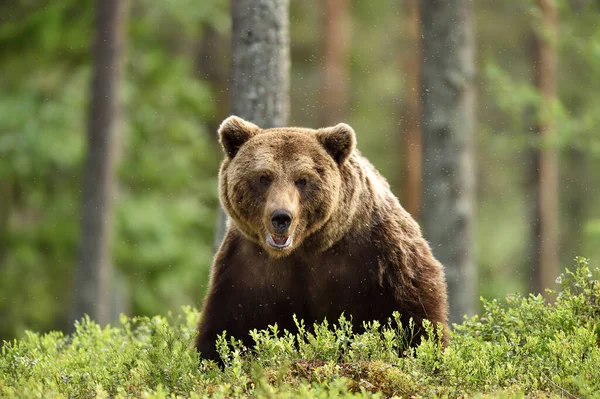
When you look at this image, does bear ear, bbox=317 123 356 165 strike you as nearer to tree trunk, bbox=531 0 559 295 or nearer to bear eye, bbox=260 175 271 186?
bear eye, bbox=260 175 271 186

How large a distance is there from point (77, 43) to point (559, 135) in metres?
8.82

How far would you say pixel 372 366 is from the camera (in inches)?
206

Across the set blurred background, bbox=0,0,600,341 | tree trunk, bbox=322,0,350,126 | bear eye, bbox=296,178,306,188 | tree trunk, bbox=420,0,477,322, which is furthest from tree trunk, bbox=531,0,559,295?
bear eye, bbox=296,178,306,188

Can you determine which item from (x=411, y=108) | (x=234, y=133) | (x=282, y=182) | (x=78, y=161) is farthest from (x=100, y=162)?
(x=411, y=108)

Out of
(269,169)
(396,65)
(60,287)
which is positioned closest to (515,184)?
(396,65)

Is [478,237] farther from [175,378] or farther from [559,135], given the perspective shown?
[175,378]

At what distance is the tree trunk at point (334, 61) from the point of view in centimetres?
2225

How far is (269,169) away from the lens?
20.3 ft

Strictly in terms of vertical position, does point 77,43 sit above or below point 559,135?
above

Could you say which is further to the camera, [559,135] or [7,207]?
[7,207]

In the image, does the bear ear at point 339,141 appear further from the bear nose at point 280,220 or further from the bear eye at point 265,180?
the bear nose at point 280,220

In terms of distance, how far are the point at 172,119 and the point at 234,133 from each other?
40.0 ft

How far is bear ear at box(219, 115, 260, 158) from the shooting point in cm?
655

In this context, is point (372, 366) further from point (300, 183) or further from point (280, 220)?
point (300, 183)
